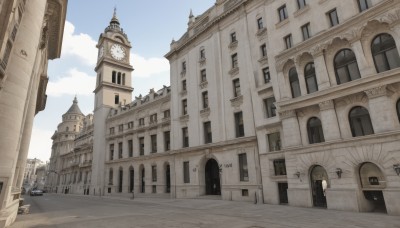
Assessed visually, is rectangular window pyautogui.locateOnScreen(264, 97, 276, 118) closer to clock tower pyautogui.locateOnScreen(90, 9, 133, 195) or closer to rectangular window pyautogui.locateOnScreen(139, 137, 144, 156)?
Result: rectangular window pyautogui.locateOnScreen(139, 137, 144, 156)

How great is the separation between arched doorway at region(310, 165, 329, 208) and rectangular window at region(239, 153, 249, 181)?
24.4 feet

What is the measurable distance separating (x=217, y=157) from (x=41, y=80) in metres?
22.0

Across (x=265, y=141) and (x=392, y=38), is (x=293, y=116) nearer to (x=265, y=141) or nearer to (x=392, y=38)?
(x=265, y=141)

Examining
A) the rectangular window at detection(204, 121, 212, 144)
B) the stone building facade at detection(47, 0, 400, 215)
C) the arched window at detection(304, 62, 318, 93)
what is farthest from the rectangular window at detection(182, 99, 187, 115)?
the arched window at detection(304, 62, 318, 93)

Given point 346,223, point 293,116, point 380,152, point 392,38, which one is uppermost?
point 392,38

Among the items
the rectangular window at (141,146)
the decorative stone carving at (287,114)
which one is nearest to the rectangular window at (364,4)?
the decorative stone carving at (287,114)

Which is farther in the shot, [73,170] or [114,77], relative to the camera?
[73,170]

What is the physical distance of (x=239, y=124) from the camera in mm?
28312

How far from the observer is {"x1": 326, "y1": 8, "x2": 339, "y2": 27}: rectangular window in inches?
805

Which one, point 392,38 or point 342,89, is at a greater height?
point 392,38

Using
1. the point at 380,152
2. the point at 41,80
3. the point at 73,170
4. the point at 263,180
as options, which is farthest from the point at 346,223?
the point at 73,170

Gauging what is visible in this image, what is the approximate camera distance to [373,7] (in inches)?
683

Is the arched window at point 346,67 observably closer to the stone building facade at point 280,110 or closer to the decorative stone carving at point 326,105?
the stone building facade at point 280,110

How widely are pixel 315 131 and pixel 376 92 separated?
532 centimetres
